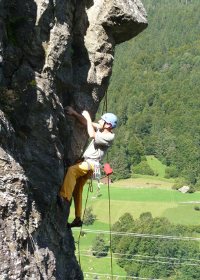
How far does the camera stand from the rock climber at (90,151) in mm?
9359

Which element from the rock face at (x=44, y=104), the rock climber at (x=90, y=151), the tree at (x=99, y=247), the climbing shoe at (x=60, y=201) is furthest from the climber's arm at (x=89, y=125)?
the tree at (x=99, y=247)

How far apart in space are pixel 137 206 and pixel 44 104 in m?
84.8

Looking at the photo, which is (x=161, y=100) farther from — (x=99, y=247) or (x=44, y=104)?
(x=44, y=104)

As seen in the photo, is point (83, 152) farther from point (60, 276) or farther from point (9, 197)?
point (9, 197)

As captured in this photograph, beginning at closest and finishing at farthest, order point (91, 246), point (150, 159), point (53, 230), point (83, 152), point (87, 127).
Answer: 1. point (53, 230)
2. point (87, 127)
3. point (83, 152)
4. point (91, 246)
5. point (150, 159)

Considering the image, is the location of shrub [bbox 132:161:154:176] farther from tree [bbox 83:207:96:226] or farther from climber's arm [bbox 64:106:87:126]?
climber's arm [bbox 64:106:87:126]

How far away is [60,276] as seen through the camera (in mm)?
9188

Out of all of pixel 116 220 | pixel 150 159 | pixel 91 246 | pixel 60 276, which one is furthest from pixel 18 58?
pixel 150 159

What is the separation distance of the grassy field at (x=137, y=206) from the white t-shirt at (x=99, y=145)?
58483 millimetres

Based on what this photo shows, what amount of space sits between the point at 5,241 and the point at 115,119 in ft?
11.7

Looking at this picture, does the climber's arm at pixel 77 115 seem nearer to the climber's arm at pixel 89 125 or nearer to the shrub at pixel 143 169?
the climber's arm at pixel 89 125

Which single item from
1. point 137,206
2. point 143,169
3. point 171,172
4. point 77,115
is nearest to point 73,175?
point 77,115

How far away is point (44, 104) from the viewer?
838 cm

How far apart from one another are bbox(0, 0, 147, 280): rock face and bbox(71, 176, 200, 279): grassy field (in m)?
58.2
